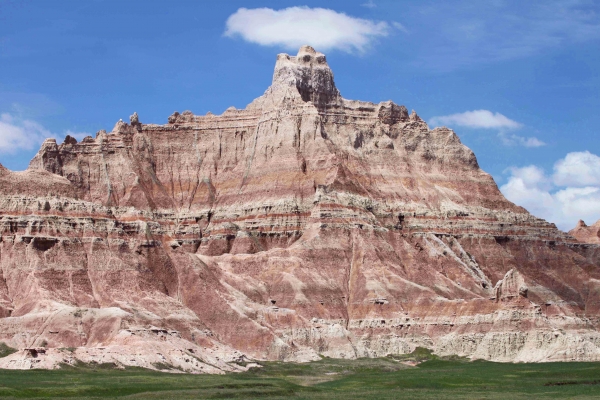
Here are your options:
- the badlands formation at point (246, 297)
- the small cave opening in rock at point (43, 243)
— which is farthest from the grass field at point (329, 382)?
the small cave opening in rock at point (43, 243)

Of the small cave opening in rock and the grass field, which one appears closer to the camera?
the grass field

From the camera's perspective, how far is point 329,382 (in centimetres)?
13850

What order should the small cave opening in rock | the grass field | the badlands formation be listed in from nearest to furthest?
the grass field → the badlands formation → the small cave opening in rock

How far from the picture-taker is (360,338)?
568 ft

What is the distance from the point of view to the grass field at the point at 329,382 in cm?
11900

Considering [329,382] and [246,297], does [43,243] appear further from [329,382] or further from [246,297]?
[329,382]

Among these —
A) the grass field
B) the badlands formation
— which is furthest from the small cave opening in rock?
the grass field

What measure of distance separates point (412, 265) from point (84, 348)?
61602 millimetres

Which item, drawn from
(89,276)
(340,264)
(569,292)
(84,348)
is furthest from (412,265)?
(84,348)

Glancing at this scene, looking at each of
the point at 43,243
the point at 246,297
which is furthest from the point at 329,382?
the point at 43,243

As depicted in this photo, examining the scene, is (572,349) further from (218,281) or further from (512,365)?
(218,281)

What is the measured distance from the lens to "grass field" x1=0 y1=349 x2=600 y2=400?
119000mm

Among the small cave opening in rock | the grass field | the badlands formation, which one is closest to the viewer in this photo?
the grass field

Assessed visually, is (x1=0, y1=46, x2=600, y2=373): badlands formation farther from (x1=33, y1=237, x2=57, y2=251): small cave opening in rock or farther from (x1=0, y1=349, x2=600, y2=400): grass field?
(x1=0, y1=349, x2=600, y2=400): grass field
